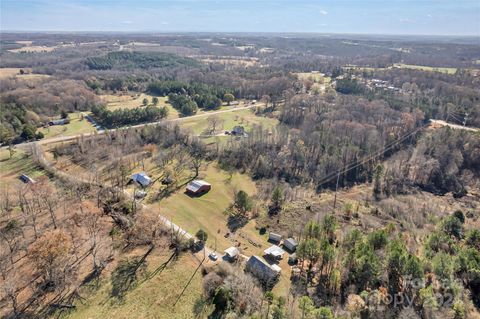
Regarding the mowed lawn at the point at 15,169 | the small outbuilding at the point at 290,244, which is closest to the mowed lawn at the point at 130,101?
the mowed lawn at the point at 15,169

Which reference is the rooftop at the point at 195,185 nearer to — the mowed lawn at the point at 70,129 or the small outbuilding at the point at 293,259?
the small outbuilding at the point at 293,259

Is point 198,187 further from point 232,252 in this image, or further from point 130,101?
point 130,101

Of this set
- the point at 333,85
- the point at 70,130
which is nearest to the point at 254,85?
the point at 333,85

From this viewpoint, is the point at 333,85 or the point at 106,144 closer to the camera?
the point at 106,144

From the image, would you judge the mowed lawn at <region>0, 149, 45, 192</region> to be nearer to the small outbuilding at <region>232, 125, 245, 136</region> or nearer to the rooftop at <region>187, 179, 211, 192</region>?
the rooftop at <region>187, 179, 211, 192</region>

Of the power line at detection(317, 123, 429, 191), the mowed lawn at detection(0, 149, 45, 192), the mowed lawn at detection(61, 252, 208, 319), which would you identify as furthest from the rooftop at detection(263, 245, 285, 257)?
the mowed lawn at detection(0, 149, 45, 192)

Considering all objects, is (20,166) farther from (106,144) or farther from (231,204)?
(231,204)

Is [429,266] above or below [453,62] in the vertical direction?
below

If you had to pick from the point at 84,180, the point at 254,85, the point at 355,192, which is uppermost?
the point at 254,85
